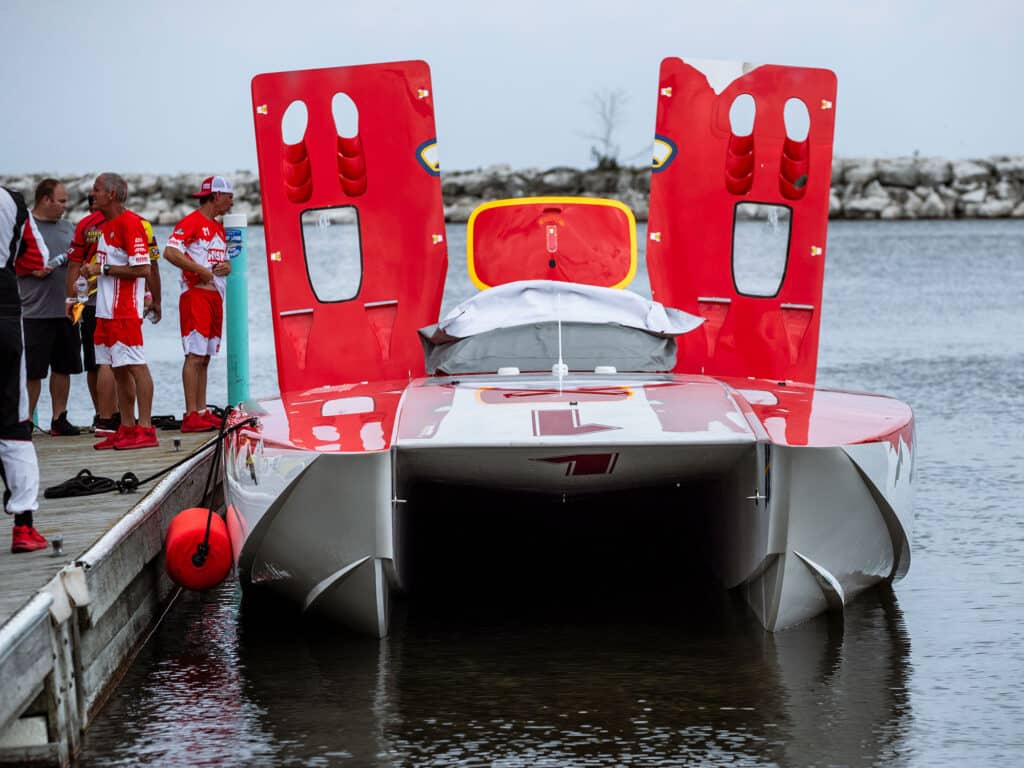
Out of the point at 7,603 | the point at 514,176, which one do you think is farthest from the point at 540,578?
the point at 514,176

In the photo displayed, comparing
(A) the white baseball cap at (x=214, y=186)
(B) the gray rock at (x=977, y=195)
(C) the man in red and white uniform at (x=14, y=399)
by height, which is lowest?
(C) the man in red and white uniform at (x=14, y=399)

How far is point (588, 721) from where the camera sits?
5.02m

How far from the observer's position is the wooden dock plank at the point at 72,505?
5.18 meters

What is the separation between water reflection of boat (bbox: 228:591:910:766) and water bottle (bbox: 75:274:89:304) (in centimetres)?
340

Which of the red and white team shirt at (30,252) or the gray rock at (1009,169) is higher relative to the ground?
the gray rock at (1009,169)

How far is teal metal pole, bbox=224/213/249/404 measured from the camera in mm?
9797

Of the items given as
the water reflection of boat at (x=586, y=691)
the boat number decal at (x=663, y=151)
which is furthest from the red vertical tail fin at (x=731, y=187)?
the water reflection of boat at (x=586, y=691)

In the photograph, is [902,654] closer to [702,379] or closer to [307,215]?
[702,379]

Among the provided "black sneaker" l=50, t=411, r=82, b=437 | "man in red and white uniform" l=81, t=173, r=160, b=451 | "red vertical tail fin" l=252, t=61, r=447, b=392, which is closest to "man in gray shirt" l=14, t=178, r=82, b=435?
"black sneaker" l=50, t=411, r=82, b=437

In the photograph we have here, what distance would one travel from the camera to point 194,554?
5930 mm

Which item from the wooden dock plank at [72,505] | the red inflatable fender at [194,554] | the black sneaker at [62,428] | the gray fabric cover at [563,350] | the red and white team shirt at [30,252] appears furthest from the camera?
the black sneaker at [62,428]

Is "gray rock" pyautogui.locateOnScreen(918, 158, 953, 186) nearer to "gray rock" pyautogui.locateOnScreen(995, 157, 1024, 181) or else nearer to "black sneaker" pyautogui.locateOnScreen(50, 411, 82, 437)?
"gray rock" pyautogui.locateOnScreen(995, 157, 1024, 181)

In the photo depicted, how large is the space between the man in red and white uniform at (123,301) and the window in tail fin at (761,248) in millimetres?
3190

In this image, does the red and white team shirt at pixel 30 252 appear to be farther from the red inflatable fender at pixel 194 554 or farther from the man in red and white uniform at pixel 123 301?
the man in red and white uniform at pixel 123 301
